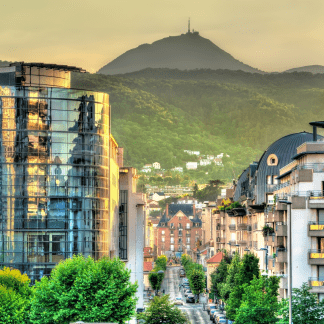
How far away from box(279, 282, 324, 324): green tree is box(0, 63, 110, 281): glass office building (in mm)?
40819

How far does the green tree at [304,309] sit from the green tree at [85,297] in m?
15.7

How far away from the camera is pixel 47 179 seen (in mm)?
115188

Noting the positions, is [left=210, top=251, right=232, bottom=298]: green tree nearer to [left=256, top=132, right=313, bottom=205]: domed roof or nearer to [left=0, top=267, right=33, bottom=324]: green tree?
[left=256, top=132, right=313, bottom=205]: domed roof

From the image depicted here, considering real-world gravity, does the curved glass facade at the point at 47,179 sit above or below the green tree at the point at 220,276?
above

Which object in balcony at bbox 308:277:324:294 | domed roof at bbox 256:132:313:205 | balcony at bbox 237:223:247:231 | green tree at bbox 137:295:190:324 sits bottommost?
green tree at bbox 137:295:190:324

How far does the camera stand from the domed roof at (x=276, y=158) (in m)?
137

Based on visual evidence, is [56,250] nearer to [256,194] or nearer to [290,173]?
[290,173]

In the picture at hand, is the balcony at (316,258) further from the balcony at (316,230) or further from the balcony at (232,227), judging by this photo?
the balcony at (232,227)

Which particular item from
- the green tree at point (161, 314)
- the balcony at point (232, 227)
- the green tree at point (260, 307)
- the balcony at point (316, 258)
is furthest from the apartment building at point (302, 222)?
the balcony at point (232, 227)

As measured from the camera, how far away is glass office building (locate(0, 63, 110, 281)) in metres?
113

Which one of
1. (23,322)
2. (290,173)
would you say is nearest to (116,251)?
(290,173)

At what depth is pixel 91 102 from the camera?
11956 cm

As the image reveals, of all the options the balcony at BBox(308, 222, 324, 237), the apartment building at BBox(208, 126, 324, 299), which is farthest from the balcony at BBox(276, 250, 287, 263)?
the balcony at BBox(308, 222, 324, 237)

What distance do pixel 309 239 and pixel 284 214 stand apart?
8.98 metres
